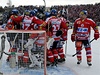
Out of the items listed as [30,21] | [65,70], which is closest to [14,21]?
[30,21]

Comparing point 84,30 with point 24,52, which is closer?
point 24,52

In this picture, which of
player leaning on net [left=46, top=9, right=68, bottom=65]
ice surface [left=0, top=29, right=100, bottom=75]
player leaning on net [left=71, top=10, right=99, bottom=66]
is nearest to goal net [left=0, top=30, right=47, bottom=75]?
ice surface [left=0, top=29, right=100, bottom=75]

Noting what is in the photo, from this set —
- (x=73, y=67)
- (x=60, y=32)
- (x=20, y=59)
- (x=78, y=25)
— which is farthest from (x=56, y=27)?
(x=20, y=59)

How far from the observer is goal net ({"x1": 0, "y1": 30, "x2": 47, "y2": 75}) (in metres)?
3.74

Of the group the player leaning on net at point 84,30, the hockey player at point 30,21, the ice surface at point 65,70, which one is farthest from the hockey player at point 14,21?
the player leaning on net at point 84,30

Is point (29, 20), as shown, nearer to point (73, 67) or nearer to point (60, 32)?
point (60, 32)

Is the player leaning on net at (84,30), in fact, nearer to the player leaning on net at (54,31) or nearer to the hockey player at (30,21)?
the player leaning on net at (54,31)

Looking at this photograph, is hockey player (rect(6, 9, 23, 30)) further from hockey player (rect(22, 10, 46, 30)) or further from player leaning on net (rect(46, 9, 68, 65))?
player leaning on net (rect(46, 9, 68, 65))

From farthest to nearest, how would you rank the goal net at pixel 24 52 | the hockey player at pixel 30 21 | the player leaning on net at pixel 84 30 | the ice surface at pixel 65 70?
1. the player leaning on net at pixel 84 30
2. the hockey player at pixel 30 21
3. the ice surface at pixel 65 70
4. the goal net at pixel 24 52

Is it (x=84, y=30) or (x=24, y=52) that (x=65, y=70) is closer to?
(x=84, y=30)

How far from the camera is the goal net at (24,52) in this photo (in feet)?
12.3

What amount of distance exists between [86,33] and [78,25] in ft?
0.71

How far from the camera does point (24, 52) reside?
4.05 metres

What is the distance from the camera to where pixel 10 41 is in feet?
13.9
